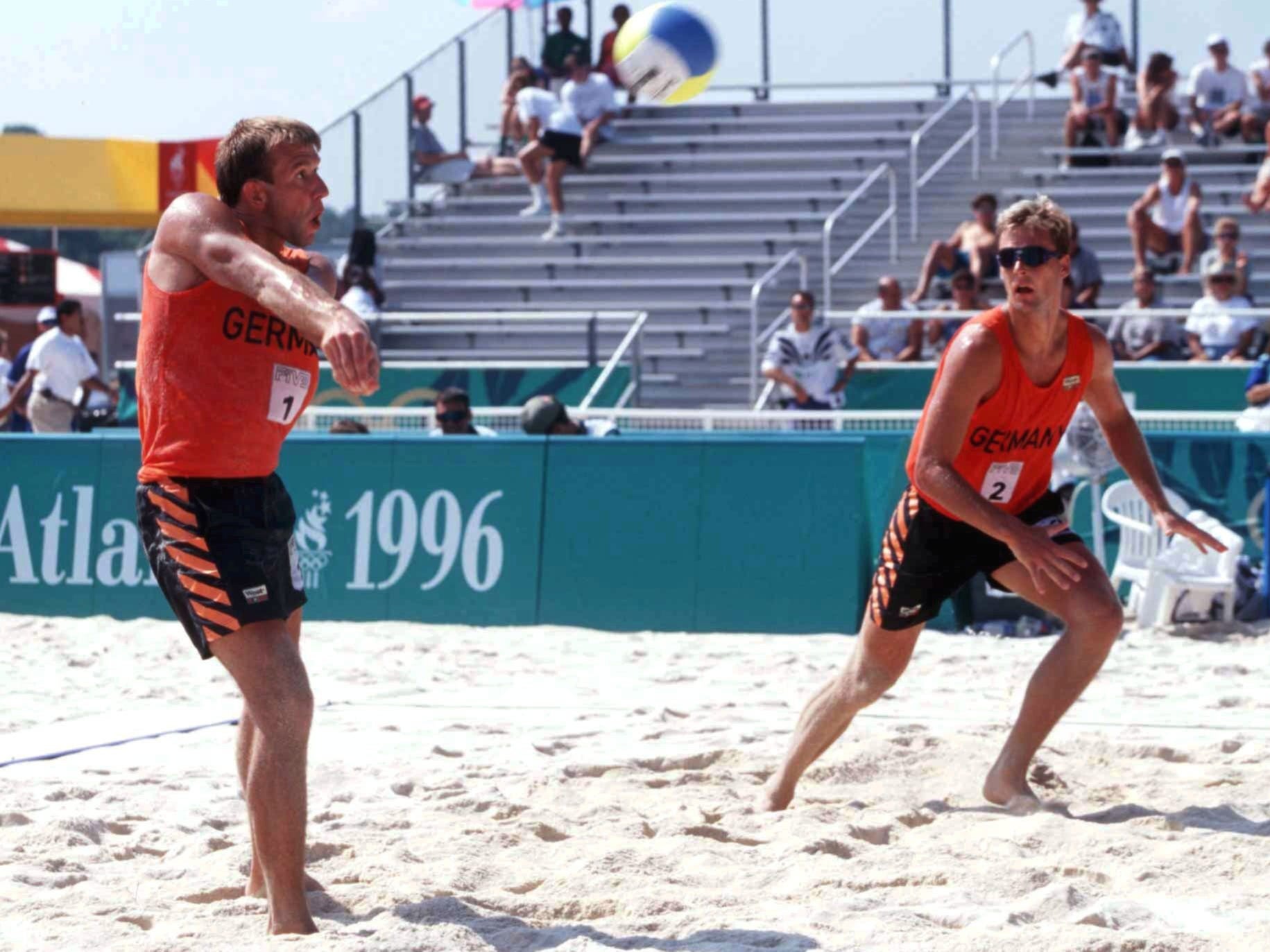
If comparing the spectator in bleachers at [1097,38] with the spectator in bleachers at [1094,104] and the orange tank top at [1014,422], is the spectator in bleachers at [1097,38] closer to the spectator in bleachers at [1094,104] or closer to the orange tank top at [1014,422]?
the spectator in bleachers at [1094,104]

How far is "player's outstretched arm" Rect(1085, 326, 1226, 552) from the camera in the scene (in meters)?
5.06

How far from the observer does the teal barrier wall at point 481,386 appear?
1430 cm

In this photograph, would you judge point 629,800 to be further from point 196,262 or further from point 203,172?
point 203,172

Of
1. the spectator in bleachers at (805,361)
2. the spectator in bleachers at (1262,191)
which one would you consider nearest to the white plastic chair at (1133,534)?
the spectator in bleachers at (805,361)

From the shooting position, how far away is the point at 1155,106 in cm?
1695

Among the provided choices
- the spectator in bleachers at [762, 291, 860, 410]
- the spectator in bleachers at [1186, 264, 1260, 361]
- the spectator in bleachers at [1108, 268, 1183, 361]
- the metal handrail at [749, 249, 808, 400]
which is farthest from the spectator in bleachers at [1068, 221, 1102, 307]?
the spectator in bleachers at [762, 291, 860, 410]

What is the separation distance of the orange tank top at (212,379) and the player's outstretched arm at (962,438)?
1.72m

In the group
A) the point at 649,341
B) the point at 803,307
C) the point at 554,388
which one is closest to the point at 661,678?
the point at 803,307

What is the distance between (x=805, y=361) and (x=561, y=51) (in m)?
8.30

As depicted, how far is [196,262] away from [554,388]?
1066cm

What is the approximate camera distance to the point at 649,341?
1673 cm

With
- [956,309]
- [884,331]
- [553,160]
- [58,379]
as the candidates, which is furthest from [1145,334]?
[58,379]

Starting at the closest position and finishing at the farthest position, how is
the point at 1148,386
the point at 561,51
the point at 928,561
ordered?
the point at 928,561 < the point at 1148,386 < the point at 561,51

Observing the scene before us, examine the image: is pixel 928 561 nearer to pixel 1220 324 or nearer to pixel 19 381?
pixel 1220 324
